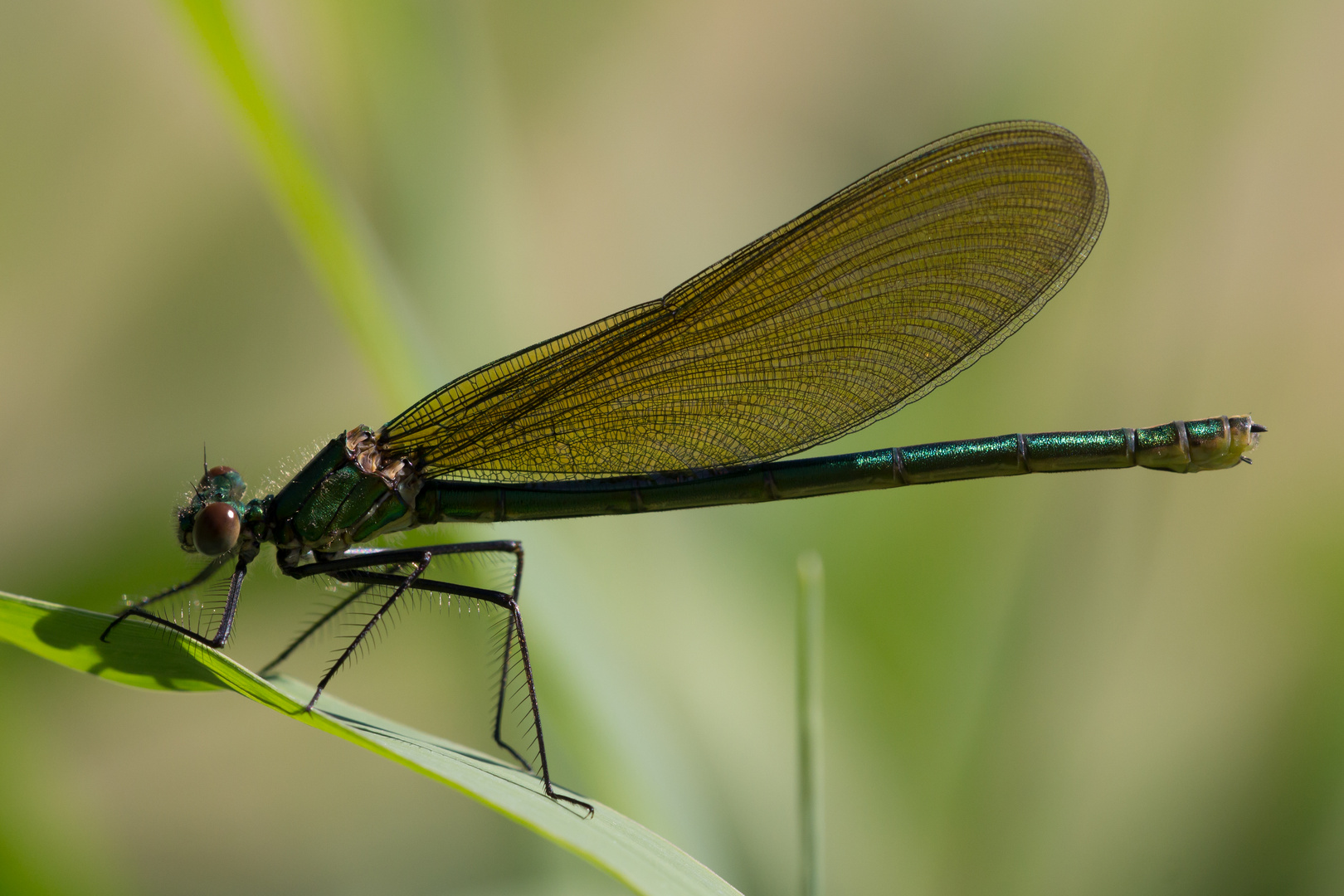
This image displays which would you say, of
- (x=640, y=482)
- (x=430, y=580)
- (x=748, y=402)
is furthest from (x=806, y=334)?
(x=430, y=580)

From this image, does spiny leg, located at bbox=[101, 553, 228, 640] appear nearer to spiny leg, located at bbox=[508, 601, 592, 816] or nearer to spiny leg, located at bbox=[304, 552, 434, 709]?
spiny leg, located at bbox=[304, 552, 434, 709]

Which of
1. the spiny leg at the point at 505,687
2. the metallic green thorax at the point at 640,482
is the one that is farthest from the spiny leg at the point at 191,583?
the spiny leg at the point at 505,687

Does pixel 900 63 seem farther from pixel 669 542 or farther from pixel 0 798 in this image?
pixel 0 798

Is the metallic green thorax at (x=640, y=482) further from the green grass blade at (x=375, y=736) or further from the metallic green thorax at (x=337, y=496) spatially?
the green grass blade at (x=375, y=736)

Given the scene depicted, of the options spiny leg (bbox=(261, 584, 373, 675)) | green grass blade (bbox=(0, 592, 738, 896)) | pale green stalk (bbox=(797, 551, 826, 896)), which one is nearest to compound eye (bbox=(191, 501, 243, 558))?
spiny leg (bbox=(261, 584, 373, 675))

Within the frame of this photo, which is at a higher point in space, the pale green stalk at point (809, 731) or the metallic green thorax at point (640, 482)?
the metallic green thorax at point (640, 482)

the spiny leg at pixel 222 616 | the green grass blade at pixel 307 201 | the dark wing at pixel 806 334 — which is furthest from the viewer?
the dark wing at pixel 806 334
